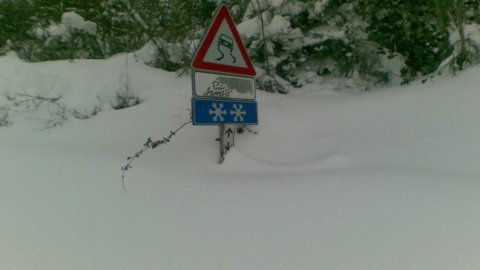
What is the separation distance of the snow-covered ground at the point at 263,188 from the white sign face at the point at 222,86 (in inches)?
15.8

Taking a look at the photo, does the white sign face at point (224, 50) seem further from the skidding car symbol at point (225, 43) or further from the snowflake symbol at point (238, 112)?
the snowflake symbol at point (238, 112)

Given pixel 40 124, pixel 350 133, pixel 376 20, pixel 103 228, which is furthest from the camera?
pixel 376 20

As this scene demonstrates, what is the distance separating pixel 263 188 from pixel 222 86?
809 mm

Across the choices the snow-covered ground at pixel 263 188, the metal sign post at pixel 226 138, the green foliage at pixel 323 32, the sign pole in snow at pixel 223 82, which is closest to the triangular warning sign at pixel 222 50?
the sign pole in snow at pixel 223 82

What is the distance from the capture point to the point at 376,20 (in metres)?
4.08

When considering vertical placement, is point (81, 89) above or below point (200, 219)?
above

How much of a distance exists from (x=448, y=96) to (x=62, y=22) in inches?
206

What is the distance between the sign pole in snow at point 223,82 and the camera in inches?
89.7

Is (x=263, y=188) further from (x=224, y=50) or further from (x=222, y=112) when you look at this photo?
(x=224, y=50)

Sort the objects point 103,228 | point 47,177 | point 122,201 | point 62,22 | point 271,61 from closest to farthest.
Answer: point 103,228 < point 122,201 < point 47,177 < point 271,61 < point 62,22

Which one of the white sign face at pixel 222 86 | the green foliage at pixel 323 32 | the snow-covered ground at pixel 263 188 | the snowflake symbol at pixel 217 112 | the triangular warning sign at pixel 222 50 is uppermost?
the green foliage at pixel 323 32

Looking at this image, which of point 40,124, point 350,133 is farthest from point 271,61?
point 40,124

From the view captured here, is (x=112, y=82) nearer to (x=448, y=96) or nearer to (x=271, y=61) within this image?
(x=271, y=61)

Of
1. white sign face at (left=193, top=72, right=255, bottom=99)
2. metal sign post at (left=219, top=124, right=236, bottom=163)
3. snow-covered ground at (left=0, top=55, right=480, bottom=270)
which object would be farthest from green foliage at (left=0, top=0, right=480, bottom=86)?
metal sign post at (left=219, top=124, right=236, bottom=163)
